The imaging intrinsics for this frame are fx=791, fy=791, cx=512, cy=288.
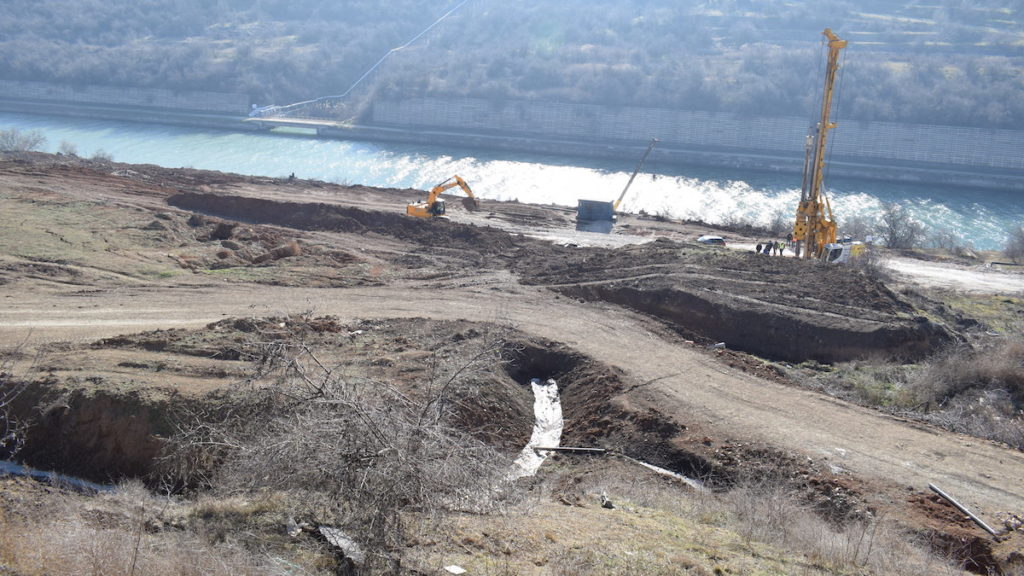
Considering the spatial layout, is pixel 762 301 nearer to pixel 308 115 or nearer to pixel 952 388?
pixel 952 388

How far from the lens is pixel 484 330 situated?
798 inches

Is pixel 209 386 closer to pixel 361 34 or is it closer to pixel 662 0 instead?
pixel 361 34

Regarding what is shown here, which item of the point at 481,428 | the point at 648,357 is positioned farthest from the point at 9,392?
the point at 648,357

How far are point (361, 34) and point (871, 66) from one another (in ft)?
254

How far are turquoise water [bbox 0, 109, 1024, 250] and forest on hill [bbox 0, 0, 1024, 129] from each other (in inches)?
519

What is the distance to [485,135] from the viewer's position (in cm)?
9050

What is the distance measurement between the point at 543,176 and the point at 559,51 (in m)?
41.6

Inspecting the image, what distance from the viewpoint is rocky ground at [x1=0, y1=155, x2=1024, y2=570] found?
1368cm

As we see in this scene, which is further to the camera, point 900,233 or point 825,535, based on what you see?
point 900,233

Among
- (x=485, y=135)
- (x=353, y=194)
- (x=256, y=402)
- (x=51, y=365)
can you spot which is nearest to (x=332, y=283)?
(x=51, y=365)

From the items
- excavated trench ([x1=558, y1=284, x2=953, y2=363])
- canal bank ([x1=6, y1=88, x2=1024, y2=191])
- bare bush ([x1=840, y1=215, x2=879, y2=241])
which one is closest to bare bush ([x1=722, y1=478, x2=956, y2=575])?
excavated trench ([x1=558, y1=284, x2=953, y2=363])

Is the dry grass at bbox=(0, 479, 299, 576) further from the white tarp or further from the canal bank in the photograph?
the canal bank

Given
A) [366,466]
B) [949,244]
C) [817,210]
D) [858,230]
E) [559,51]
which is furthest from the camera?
[559,51]

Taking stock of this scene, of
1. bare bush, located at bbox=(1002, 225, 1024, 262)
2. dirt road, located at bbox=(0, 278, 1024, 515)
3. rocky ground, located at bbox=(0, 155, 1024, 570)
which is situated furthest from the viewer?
bare bush, located at bbox=(1002, 225, 1024, 262)
